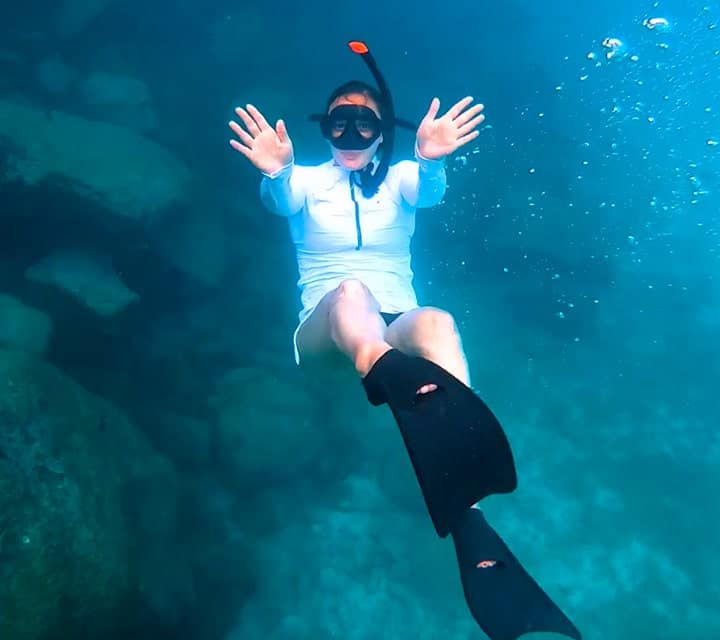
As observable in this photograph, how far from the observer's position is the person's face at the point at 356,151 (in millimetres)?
4211

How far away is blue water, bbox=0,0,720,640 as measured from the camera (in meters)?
5.39

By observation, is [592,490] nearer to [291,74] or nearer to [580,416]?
[580,416]

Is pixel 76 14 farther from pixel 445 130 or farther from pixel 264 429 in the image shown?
pixel 445 130

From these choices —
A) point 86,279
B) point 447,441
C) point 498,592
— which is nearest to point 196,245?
point 86,279

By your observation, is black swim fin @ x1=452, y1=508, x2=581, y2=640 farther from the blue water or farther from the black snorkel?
the blue water

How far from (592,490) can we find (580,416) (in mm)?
1489

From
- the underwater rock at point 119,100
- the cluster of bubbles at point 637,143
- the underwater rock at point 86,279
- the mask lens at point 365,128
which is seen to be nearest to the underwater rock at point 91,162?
the underwater rock at point 86,279

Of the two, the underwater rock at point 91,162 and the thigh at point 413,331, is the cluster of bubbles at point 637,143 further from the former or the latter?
the thigh at point 413,331

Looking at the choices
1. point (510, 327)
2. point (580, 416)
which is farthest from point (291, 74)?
point (580, 416)

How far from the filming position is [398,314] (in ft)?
14.2

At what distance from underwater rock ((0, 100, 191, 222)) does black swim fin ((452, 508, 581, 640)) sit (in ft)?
21.2

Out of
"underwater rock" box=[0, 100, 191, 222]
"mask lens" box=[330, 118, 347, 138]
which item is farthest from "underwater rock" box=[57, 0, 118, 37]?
"mask lens" box=[330, 118, 347, 138]

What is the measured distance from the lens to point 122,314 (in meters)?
7.24

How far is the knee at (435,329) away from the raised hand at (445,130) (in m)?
1.27
